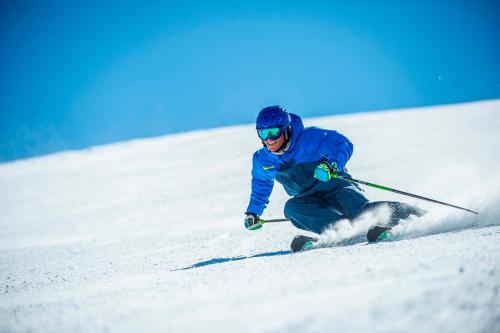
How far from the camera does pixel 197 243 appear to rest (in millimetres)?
5590

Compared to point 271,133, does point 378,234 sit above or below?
below

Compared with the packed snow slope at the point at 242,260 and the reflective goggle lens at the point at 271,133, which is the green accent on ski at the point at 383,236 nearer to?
the packed snow slope at the point at 242,260

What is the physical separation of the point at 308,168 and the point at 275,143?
0.49 metres

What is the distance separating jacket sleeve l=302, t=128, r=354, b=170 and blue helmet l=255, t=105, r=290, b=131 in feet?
1.14

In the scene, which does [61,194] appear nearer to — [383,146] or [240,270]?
[383,146]

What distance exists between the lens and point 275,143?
432 centimetres

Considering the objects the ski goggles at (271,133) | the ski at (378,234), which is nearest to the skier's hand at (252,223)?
the ski goggles at (271,133)

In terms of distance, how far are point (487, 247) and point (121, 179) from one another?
1407 centimetres

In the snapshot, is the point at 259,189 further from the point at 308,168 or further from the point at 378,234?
the point at 378,234

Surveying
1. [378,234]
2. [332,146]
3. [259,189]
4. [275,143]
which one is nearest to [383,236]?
[378,234]

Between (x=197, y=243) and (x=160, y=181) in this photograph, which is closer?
(x=197, y=243)

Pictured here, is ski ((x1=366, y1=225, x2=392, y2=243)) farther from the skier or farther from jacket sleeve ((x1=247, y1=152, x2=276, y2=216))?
jacket sleeve ((x1=247, y1=152, x2=276, y2=216))

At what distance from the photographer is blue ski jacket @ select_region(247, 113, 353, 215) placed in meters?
4.31

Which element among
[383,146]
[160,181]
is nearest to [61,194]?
[160,181]
